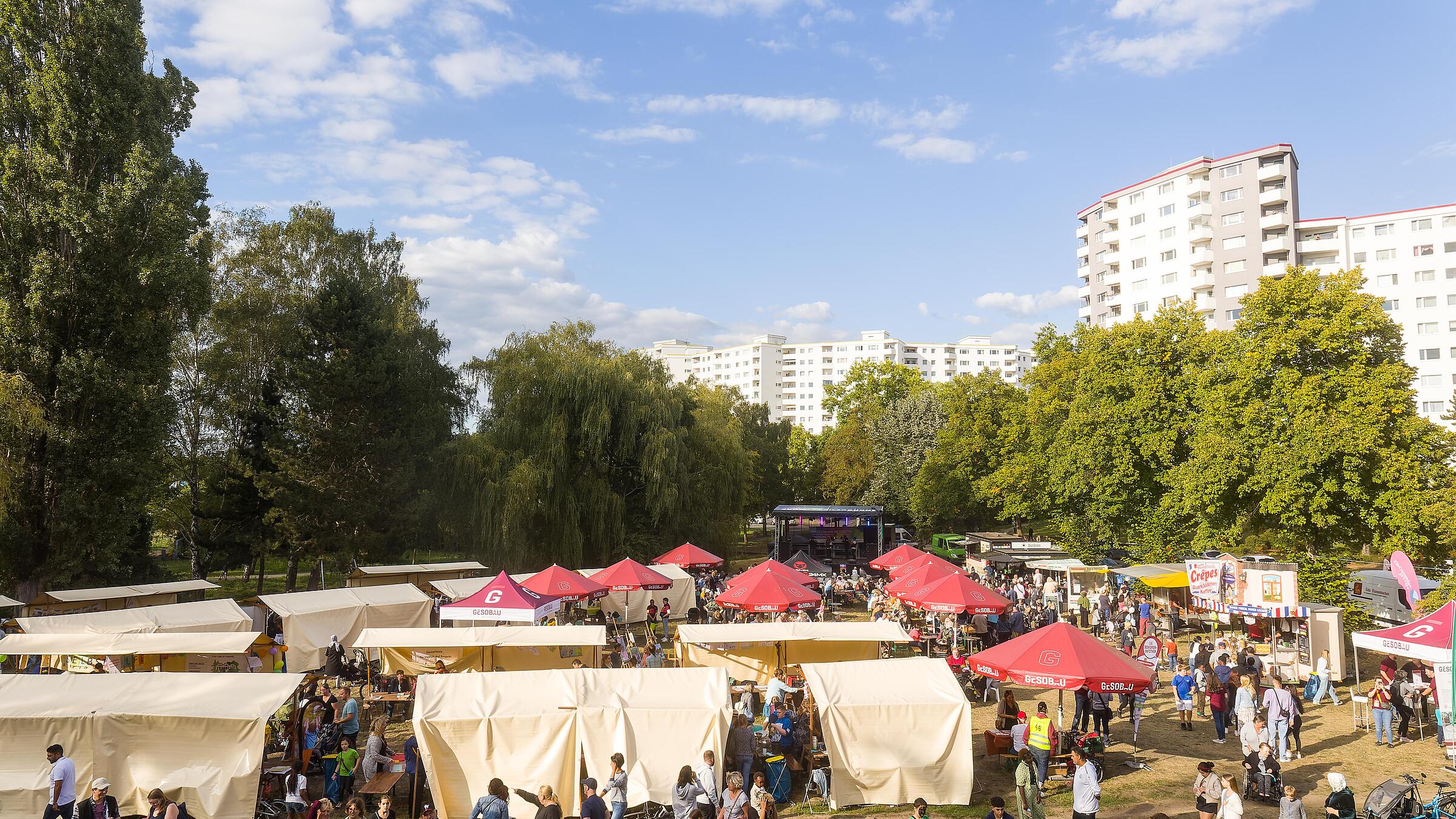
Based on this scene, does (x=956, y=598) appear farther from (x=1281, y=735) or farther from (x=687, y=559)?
(x=687, y=559)

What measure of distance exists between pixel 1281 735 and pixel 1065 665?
4.72 meters

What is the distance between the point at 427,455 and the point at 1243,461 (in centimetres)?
2849

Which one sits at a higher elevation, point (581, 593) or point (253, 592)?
point (581, 593)

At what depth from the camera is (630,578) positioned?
889 inches

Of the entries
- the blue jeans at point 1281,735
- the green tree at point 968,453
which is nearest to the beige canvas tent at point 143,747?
the blue jeans at point 1281,735

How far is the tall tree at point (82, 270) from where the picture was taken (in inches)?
868

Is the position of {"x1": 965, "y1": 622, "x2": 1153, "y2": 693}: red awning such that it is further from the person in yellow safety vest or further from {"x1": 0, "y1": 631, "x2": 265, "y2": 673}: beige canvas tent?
{"x1": 0, "y1": 631, "x2": 265, "y2": 673}: beige canvas tent

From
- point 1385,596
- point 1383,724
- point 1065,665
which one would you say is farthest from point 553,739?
point 1385,596

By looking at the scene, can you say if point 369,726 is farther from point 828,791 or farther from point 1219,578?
point 1219,578

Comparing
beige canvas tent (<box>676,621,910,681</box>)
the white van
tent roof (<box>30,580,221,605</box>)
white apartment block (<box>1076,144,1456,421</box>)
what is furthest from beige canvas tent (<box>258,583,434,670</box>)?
white apartment block (<box>1076,144,1456,421</box>)

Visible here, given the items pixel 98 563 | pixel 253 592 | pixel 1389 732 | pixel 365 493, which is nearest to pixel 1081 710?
pixel 1389 732

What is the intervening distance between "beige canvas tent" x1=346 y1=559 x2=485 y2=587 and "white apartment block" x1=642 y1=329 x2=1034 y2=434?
10359cm

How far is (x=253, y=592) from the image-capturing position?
1375 inches

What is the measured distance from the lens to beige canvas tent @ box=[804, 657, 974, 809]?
11.4 meters
